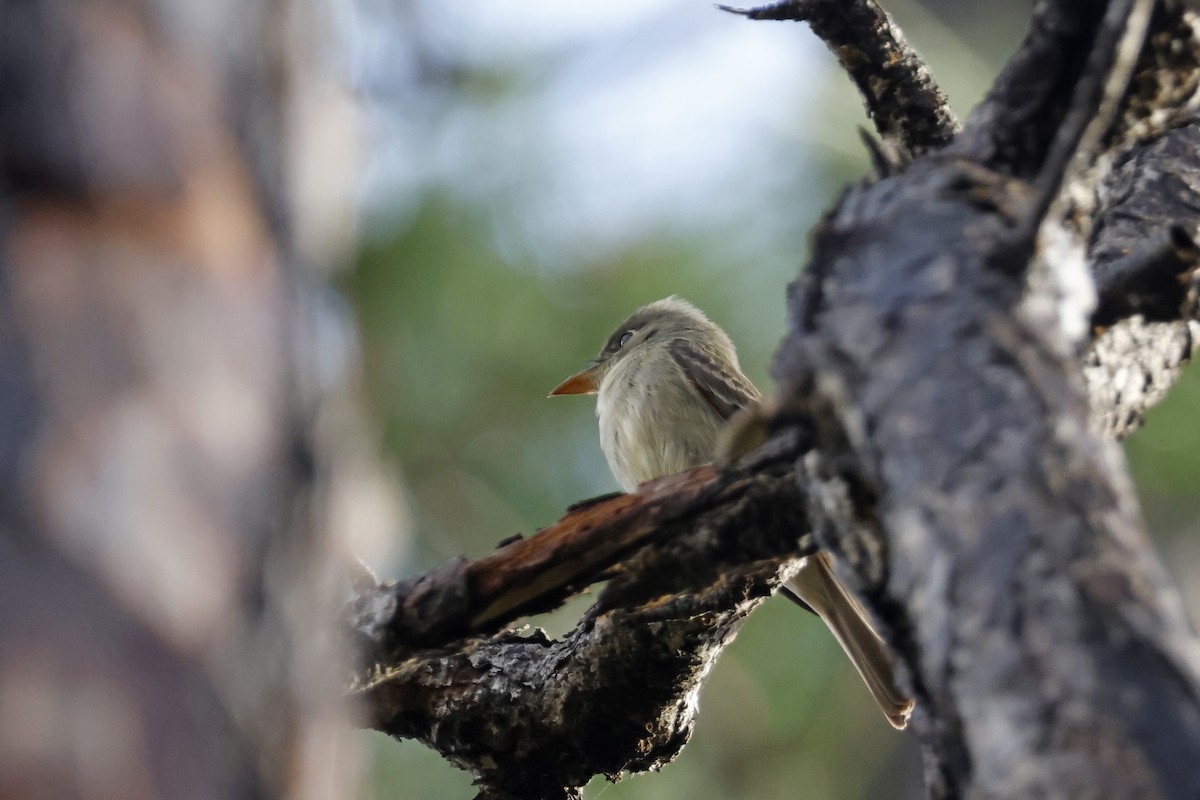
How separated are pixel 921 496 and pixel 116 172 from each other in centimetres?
93

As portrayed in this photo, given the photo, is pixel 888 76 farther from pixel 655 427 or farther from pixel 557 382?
pixel 557 382

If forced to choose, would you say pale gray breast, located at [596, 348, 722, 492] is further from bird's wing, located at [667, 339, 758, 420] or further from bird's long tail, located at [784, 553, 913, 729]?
bird's long tail, located at [784, 553, 913, 729]

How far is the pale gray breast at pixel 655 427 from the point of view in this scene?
4902 mm

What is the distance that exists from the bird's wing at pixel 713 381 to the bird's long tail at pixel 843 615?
0.98 meters

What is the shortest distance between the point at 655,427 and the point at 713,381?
32 cm

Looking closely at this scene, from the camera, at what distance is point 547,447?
266 inches

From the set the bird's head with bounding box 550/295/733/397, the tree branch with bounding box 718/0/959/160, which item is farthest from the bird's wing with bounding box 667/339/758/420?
the tree branch with bounding box 718/0/959/160

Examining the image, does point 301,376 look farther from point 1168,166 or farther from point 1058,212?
point 1168,166

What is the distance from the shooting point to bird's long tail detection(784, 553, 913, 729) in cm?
383

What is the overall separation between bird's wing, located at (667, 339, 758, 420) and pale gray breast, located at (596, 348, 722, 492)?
0.03 m

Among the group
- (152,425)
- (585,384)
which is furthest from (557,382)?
(152,425)

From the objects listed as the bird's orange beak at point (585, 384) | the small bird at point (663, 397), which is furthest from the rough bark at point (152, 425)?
the bird's orange beak at point (585, 384)

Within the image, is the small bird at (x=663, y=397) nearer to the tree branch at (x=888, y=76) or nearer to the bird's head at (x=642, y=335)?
the bird's head at (x=642, y=335)

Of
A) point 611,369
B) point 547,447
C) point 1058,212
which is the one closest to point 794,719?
point 547,447
